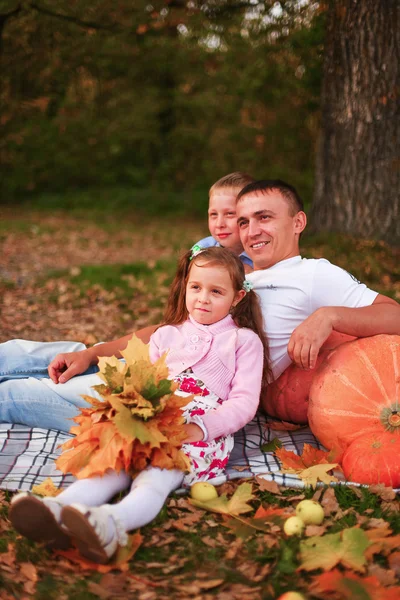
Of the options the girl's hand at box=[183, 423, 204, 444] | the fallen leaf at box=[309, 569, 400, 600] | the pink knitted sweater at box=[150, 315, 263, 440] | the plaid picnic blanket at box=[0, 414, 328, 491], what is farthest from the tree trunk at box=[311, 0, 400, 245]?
the fallen leaf at box=[309, 569, 400, 600]

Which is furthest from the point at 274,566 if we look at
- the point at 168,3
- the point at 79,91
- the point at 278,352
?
the point at 79,91

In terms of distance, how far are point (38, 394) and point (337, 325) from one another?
67.6 inches

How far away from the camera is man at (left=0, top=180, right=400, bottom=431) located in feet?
11.0

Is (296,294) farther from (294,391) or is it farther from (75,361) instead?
(75,361)

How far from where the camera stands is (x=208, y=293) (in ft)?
10.7

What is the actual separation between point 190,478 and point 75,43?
32.1 ft

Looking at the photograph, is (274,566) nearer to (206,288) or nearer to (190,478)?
(190,478)

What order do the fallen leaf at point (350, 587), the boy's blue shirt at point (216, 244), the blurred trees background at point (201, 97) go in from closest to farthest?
the fallen leaf at point (350, 587) < the boy's blue shirt at point (216, 244) < the blurred trees background at point (201, 97)

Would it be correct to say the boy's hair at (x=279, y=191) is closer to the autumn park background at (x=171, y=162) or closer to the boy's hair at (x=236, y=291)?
the boy's hair at (x=236, y=291)

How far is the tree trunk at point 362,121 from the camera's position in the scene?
20.7ft

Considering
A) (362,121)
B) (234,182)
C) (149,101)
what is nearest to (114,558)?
(234,182)

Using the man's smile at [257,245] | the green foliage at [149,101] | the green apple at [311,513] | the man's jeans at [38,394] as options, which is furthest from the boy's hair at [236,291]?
the green foliage at [149,101]

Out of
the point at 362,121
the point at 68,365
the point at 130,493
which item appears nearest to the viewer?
the point at 130,493

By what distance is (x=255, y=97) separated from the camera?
Answer: 13609 mm
